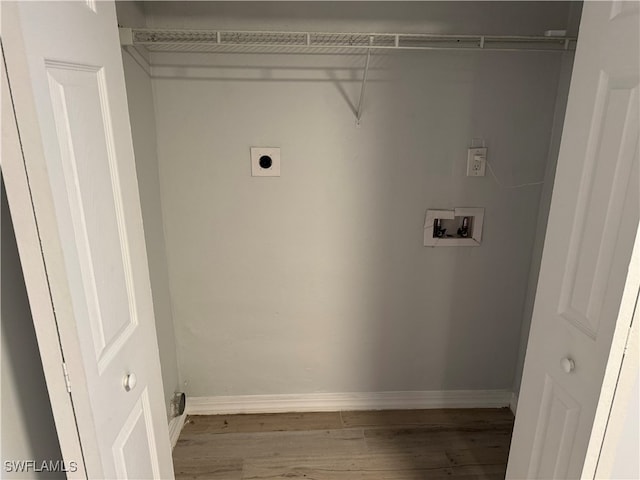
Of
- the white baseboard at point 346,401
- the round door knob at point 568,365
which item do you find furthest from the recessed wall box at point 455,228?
the round door knob at point 568,365

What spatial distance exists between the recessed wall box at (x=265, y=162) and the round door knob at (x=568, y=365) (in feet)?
4.20

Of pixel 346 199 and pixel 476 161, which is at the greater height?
pixel 476 161

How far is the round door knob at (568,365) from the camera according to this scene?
1.05 m

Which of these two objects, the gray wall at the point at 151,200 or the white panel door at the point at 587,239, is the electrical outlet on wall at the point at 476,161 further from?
the gray wall at the point at 151,200

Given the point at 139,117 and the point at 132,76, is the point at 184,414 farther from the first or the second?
the point at 132,76

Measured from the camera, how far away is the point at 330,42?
1736mm

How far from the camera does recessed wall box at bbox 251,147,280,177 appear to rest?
184 cm

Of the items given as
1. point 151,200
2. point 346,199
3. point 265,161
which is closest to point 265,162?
point 265,161

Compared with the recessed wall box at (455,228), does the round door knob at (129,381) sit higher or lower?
lower

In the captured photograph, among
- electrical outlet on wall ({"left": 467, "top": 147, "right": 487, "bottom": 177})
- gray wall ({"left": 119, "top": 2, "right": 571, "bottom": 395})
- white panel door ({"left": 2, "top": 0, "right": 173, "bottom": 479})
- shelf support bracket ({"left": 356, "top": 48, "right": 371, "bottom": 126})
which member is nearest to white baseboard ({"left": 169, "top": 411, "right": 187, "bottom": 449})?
gray wall ({"left": 119, "top": 2, "right": 571, "bottom": 395})

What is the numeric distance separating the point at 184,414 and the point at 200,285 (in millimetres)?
707

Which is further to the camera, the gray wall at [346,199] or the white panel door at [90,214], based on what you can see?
the gray wall at [346,199]

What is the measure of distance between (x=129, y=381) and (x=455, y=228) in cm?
152

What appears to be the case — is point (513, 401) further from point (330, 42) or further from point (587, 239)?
point (330, 42)
